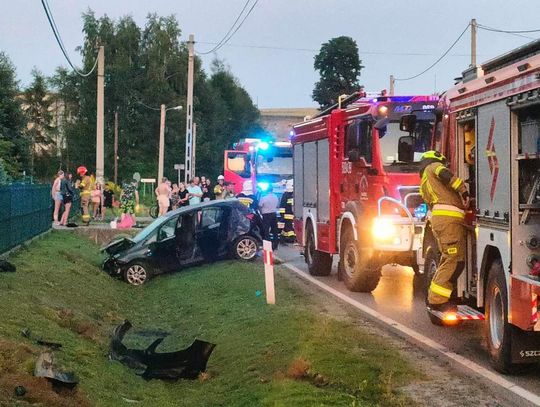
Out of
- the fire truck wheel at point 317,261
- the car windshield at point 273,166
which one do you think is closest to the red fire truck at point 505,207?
the fire truck wheel at point 317,261

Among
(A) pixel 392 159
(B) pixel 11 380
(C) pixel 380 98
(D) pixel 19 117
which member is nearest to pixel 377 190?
(A) pixel 392 159

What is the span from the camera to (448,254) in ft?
31.9

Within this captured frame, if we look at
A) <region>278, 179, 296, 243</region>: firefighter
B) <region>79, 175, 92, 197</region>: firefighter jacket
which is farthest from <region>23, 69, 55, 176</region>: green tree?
<region>278, 179, 296, 243</region>: firefighter

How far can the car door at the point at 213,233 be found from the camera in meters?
19.2

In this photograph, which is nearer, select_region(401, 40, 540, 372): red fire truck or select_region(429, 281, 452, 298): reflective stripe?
select_region(401, 40, 540, 372): red fire truck

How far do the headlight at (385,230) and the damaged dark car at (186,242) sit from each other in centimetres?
598

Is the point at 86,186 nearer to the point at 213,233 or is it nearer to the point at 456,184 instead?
the point at 213,233

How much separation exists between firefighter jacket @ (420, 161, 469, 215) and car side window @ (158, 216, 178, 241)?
956 cm

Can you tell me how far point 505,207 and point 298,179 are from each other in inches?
450

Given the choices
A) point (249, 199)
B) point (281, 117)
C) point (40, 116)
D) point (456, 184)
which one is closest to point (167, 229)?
point (249, 199)

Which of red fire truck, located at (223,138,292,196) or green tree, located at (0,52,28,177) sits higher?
green tree, located at (0,52,28,177)

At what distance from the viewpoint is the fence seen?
53.3ft

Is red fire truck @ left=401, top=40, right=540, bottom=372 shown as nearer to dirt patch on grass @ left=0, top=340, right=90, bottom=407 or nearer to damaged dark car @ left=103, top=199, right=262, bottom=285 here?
dirt patch on grass @ left=0, top=340, right=90, bottom=407

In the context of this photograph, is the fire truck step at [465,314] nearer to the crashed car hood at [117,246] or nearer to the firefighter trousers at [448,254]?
the firefighter trousers at [448,254]
